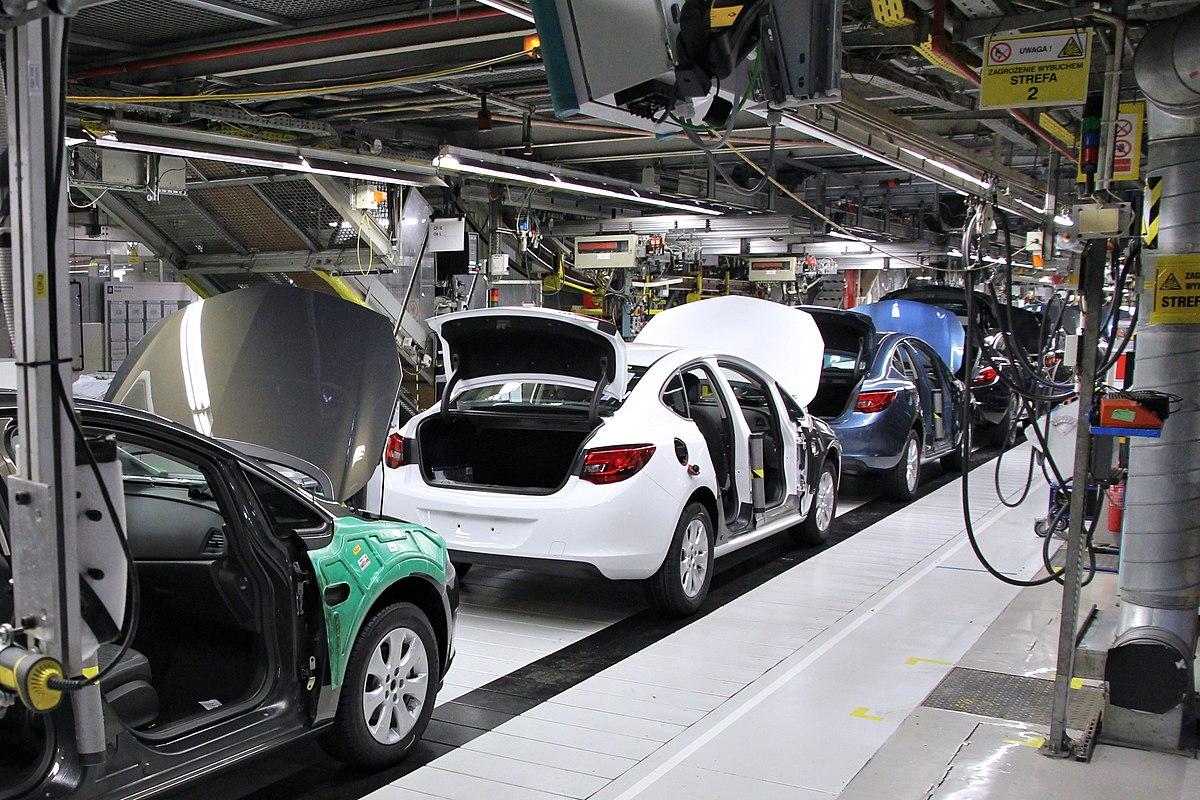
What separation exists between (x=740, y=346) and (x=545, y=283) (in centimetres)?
803

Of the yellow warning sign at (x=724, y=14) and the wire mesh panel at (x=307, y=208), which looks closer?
the yellow warning sign at (x=724, y=14)

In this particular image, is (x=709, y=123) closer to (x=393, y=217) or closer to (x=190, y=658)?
(x=190, y=658)

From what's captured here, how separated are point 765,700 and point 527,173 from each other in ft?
20.2

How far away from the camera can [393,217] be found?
10.9 meters

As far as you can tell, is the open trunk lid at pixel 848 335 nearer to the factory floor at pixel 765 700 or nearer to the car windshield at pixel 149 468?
the factory floor at pixel 765 700

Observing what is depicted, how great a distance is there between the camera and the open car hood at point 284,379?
470cm

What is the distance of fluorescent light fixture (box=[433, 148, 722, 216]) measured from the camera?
902cm

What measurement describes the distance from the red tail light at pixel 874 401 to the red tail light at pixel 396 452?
4.85m

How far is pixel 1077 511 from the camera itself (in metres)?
4.20

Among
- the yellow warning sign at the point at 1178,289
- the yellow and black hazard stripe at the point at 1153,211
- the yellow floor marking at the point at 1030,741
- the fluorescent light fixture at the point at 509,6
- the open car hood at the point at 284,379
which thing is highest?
the fluorescent light fixture at the point at 509,6

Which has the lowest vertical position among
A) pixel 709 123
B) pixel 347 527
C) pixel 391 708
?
pixel 391 708

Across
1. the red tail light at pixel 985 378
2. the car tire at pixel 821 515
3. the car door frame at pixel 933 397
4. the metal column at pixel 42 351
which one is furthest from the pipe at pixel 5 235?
the red tail light at pixel 985 378

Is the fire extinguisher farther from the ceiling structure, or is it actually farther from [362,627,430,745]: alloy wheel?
[362,627,430,745]: alloy wheel

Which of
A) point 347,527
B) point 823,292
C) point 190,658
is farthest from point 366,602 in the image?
point 823,292
